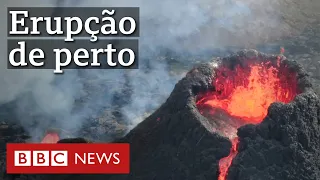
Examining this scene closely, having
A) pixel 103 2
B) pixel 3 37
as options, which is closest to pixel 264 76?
pixel 3 37

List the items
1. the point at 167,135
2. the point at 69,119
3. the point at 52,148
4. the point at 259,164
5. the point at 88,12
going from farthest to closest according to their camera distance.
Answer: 1. the point at 88,12
2. the point at 69,119
3. the point at 52,148
4. the point at 167,135
5. the point at 259,164

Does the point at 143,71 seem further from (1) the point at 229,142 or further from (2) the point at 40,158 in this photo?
(1) the point at 229,142

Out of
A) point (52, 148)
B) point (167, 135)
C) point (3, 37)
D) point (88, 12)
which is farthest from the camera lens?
point (88, 12)

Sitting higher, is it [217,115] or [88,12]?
[88,12]

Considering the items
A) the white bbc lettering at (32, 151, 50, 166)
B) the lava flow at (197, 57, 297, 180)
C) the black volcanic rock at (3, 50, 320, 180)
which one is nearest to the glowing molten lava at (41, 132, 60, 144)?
the white bbc lettering at (32, 151, 50, 166)

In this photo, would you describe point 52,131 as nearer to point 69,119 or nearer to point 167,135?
point 69,119

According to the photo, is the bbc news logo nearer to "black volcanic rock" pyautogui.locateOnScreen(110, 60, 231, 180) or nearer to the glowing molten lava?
"black volcanic rock" pyautogui.locateOnScreen(110, 60, 231, 180)
